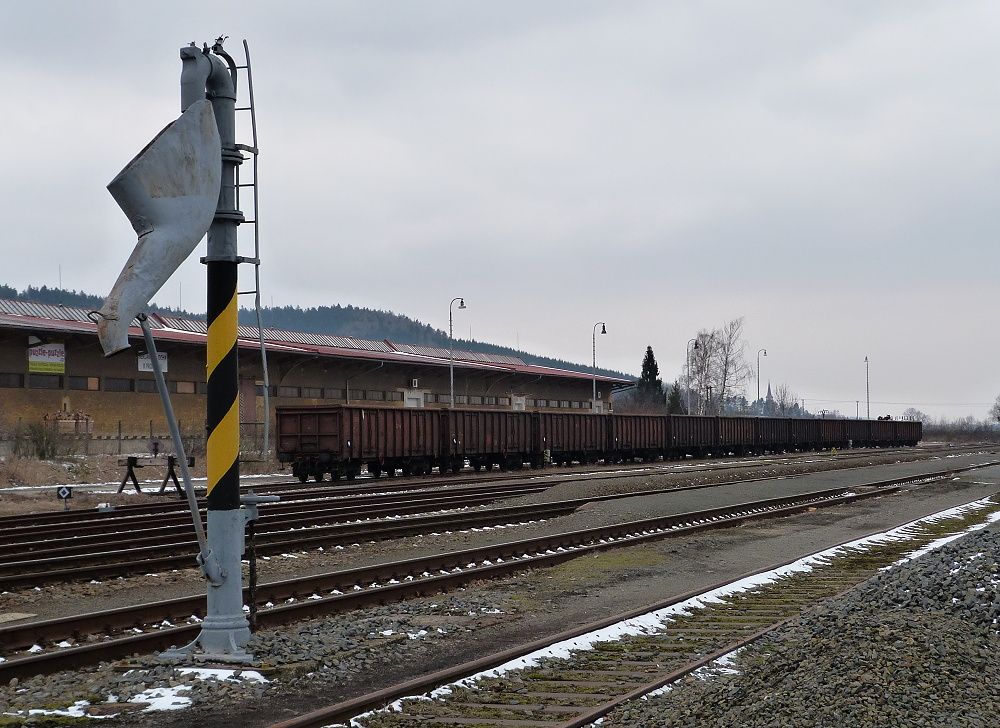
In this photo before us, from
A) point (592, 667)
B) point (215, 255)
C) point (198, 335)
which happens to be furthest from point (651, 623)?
point (198, 335)

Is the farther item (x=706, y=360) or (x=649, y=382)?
(x=649, y=382)

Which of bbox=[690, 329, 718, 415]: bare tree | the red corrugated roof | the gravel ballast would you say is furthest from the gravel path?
bbox=[690, 329, 718, 415]: bare tree

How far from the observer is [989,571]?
9.77 m

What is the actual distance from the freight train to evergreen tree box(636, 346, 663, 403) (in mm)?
53630

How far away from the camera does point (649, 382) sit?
133625mm

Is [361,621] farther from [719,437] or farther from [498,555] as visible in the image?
[719,437]

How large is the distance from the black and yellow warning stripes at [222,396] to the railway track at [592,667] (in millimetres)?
2139

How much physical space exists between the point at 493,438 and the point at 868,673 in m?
39.4

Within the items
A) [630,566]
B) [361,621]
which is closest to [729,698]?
[361,621]

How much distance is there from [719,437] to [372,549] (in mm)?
49030

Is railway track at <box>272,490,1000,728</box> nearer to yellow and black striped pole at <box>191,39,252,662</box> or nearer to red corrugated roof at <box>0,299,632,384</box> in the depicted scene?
yellow and black striped pole at <box>191,39,252,662</box>

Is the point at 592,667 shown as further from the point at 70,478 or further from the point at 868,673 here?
the point at 70,478

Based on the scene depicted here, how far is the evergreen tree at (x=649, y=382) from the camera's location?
130750mm

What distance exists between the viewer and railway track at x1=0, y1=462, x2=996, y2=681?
349 inches
